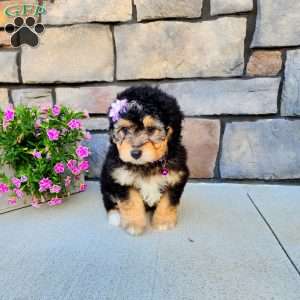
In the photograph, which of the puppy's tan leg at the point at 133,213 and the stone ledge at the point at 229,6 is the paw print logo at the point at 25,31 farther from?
the puppy's tan leg at the point at 133,213

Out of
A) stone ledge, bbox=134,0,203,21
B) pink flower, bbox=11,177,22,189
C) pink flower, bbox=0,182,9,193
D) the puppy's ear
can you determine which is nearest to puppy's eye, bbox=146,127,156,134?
the puppy's ear

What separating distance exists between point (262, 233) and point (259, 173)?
970 mm

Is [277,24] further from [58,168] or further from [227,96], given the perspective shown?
[58,168]

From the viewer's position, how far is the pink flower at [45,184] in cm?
217

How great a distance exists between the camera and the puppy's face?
1.61m

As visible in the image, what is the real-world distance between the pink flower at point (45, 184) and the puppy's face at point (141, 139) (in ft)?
2.56

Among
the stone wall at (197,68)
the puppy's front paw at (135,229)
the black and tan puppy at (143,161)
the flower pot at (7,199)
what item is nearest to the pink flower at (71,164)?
the flower pot at (7,199)

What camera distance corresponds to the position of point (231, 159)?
2787mm

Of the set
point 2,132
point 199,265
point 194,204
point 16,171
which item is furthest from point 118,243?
point 2,132

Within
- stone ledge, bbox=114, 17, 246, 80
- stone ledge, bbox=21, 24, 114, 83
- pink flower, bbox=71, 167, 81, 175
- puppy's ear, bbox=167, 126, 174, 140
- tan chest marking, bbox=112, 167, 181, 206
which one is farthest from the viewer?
stone ledge, bbox=21, 24, 114, 83

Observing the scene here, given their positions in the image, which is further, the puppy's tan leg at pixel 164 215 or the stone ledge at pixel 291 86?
the stone ledge at pixel 291 86

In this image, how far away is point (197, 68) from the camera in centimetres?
266

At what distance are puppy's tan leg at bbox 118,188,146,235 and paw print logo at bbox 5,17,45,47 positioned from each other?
5.96ft

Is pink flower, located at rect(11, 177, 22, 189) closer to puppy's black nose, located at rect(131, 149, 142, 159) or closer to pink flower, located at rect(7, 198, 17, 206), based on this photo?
pink flower, located at rect(7, 198, 17, 206)
